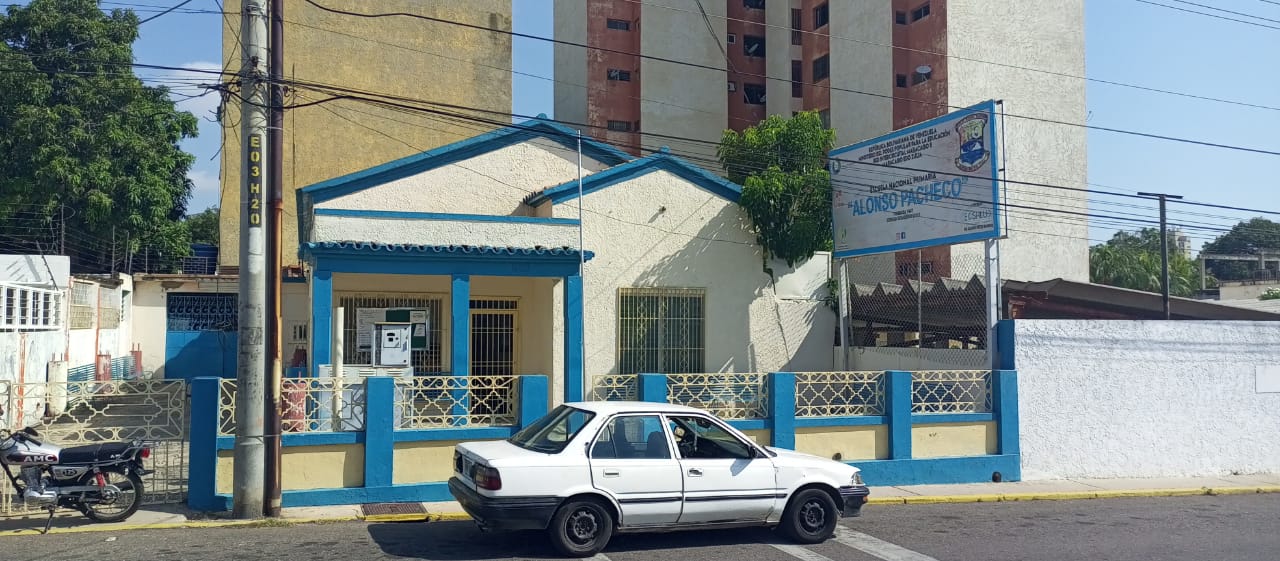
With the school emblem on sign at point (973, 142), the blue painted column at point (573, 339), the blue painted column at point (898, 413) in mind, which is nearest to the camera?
the blue painted column at point (898, 413)

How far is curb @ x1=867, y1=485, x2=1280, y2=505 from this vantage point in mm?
11820

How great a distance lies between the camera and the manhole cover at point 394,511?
9.95 metres

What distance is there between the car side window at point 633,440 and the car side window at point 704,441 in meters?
0.16

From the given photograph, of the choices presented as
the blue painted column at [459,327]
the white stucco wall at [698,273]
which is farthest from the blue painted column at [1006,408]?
the blue painted column at [459,327]

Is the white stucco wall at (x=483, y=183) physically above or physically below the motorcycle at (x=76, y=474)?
above

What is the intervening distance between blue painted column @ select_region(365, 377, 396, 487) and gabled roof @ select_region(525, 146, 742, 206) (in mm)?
5682

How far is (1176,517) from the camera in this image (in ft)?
36.9

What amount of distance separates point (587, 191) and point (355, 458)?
264 inches

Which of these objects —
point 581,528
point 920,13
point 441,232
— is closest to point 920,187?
point 441,232

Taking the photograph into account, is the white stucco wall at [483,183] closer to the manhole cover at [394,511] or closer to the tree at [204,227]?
the manhole cover at [394,511]

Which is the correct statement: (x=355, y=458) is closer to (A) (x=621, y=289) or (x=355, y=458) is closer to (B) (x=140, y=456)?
(B) (x=140, y=456)

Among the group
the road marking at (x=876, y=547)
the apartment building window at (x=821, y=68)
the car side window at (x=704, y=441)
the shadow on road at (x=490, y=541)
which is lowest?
the road marking at (x=876, y=547)

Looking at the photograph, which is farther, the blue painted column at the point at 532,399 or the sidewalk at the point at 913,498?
the blue painted column at the point at 532,399

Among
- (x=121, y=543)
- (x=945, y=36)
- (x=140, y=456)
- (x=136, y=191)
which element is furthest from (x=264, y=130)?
(x=945, y=36)
